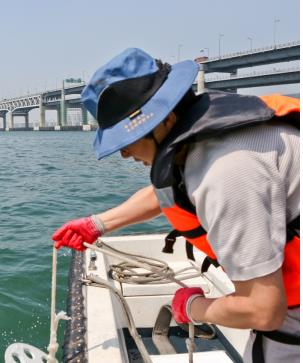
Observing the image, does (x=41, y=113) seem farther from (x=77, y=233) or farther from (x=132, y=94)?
(x=132, y=94)

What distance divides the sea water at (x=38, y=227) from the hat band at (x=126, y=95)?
322 centimetres

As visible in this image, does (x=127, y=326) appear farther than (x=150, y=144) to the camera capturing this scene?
Yes

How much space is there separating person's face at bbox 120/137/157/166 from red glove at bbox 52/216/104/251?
37.3 inches

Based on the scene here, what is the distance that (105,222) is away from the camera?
236 centimetres

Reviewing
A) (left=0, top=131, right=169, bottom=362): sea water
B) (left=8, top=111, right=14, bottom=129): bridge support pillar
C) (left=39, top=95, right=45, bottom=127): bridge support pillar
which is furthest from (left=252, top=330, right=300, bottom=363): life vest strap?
(left=8, top=111, right=14, bottom=129): bridge support pillar

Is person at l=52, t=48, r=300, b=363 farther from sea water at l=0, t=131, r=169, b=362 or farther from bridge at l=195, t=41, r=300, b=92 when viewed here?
bridge at l=195, t=41, r=300, b=92

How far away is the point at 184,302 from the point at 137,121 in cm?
75

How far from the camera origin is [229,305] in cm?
131

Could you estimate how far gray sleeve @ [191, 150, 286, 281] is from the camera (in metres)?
1.17

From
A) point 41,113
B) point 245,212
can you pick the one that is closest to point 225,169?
point 245,212

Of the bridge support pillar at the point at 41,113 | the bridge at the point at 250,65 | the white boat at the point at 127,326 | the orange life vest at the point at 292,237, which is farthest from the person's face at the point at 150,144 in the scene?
the bridge support pillar at the point at 41,113

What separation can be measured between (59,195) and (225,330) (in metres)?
10.4

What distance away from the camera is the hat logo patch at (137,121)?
4.28 feet

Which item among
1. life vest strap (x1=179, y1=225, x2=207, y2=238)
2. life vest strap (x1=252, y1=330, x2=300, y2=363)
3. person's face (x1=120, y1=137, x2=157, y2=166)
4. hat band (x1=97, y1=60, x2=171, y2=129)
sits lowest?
life vest strap (x1=252, y1=330, x2=300, y2=363)
